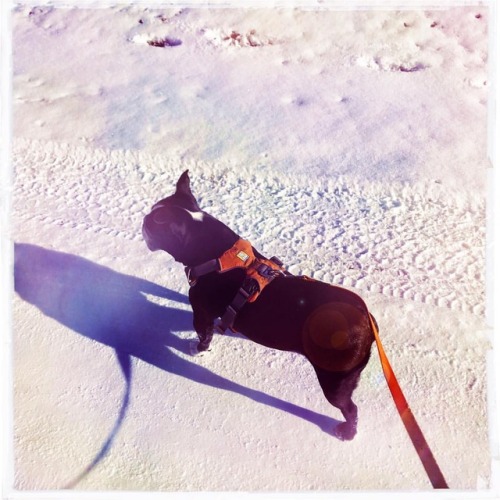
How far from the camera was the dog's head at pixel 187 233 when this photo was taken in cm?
204

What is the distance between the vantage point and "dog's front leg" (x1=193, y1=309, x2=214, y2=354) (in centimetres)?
217

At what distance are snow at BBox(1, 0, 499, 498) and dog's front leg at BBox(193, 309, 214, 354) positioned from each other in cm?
10

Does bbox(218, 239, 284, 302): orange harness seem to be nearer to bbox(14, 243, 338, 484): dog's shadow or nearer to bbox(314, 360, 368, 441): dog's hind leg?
bbox(314, 360, 368, 441): dog's hind leg

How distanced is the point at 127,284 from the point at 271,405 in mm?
997

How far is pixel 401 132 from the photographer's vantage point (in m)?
2.98

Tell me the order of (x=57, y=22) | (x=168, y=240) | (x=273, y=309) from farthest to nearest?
(x=57, y=22) < (x=168, y=240) < (x=273, y=309)

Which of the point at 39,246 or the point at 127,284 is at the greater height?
the point at 39,246

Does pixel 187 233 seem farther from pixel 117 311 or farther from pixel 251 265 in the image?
pixel 117 311

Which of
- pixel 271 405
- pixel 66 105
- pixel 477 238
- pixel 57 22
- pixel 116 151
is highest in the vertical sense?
pixel 57 22

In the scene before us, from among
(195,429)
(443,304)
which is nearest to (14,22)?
(195,429)

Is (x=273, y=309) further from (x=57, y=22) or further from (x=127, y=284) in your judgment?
(x=57, y=22)

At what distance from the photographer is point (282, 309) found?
73.7 inches

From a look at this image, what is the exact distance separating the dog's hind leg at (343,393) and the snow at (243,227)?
Answer: 62 millimetres

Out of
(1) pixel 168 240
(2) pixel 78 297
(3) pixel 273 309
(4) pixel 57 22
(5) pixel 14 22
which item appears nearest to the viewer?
(3) pixel 273 309
